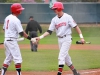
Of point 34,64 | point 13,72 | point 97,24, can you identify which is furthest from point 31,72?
point 97,24

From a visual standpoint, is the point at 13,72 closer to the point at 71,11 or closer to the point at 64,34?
the point at 64,34

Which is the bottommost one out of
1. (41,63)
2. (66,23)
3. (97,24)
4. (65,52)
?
(97,24)

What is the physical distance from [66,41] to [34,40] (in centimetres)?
85

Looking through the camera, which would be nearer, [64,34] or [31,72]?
[64,34]

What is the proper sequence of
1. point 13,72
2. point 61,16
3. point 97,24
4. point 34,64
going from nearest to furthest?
point 61,16, point 13,72, point 34,64, point 97,24

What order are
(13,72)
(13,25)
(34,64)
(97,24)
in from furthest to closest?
(97,24), (34,64), (13,72), (13,25)

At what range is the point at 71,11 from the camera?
125 feet

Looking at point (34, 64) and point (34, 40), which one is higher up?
point (34, 40)

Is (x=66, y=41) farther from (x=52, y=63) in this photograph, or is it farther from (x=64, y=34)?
(x=52, y=63)

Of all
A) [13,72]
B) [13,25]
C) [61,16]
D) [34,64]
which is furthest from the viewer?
[34,64]

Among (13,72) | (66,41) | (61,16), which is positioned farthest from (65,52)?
(13,72)

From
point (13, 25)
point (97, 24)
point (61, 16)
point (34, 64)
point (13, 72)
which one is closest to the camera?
point (13, 25)

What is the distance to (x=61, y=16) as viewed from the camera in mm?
10055

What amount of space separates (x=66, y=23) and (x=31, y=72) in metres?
2.54
